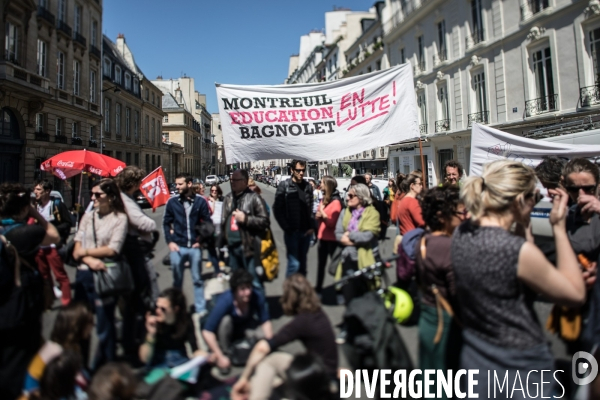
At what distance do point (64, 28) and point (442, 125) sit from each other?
24459 millimetres

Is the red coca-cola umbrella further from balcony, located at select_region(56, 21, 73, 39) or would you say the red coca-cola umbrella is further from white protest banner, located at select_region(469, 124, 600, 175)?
balcony, located at select_region(56, 21, 73, 39)

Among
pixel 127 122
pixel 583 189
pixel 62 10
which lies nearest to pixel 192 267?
pixel 583 189

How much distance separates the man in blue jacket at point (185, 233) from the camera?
426 cm

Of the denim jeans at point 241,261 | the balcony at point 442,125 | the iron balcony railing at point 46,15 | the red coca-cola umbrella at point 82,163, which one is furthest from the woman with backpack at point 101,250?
the iron balcony railing at point 46,15

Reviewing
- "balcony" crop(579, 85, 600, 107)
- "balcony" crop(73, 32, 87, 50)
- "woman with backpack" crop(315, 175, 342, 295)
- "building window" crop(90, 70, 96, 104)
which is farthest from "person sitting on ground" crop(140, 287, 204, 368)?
"building window" crop(90, 70, 96, 104)

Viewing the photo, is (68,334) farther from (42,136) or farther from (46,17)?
(46,17)

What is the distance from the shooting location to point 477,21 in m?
18.8

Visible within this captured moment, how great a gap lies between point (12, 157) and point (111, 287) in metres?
20.8

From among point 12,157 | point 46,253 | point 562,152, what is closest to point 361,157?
point 12,157

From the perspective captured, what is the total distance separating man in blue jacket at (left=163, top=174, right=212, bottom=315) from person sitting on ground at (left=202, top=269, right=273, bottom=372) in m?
1.35

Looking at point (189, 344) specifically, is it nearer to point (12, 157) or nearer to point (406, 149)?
point (12, 157)

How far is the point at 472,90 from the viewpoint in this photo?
1948cm

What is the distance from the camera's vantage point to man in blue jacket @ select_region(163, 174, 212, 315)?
168 inches

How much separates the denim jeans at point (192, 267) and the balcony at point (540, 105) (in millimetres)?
16368
